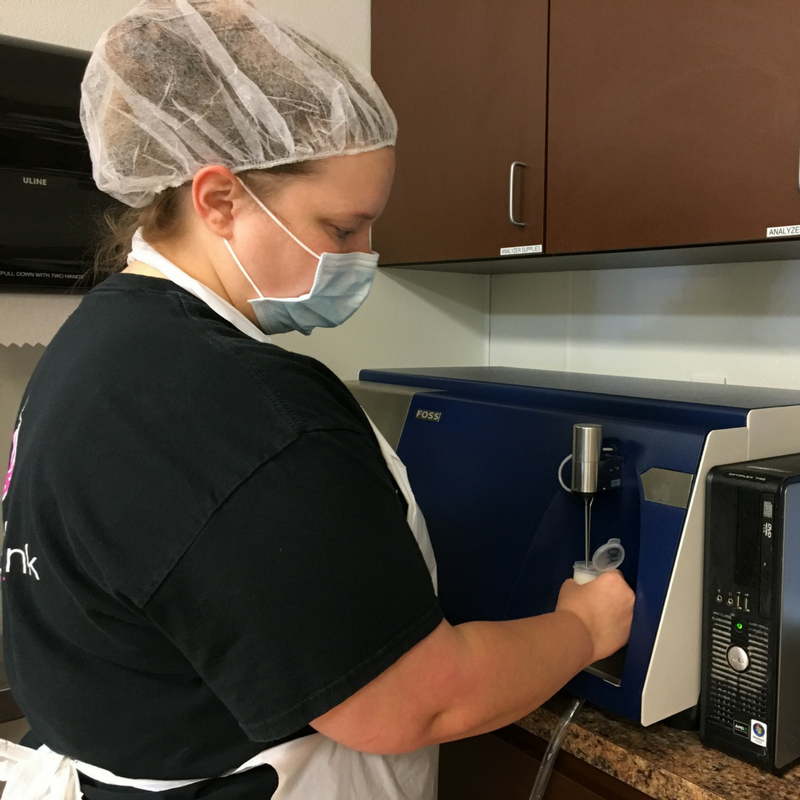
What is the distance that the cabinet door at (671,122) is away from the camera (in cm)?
95

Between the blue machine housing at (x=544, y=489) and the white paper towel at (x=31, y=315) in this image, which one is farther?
the white paper towel at (x=31, y=315)

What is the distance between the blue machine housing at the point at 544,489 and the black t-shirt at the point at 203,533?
244 millimetres

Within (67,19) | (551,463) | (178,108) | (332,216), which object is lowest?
(551,463)

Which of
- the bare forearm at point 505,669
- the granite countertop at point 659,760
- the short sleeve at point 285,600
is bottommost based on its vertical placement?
the granite countertop at point 659,760

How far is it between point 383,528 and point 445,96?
3.62ft

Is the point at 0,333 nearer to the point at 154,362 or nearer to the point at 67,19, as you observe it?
the point at 67,19

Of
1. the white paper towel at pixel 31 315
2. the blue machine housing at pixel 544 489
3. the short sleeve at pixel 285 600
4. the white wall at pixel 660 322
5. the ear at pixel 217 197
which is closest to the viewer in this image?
the short sleeve at pixel 285 600

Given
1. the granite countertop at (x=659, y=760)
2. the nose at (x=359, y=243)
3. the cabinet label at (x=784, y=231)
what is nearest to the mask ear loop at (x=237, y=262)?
the nose at (x=359, y=243)

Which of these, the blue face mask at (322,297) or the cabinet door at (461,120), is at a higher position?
the cabinet door at (461,120)

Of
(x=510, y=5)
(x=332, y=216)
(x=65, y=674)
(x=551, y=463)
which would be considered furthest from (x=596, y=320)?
(x=65, y=674)

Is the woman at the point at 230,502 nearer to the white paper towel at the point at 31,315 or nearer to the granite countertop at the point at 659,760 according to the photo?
the granite countertop at the point at 659,760

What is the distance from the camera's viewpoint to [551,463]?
91cm

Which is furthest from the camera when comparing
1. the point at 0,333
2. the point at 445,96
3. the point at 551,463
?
the point at 445,96

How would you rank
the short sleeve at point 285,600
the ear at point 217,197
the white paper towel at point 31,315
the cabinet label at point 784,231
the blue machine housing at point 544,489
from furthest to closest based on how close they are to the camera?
the white paper towel at point 31,315 < the cabinet label at point 784,231 < the blue machine housing at point 544,489 < the ear at point 217,197 < the short sleeve at point 285,600
